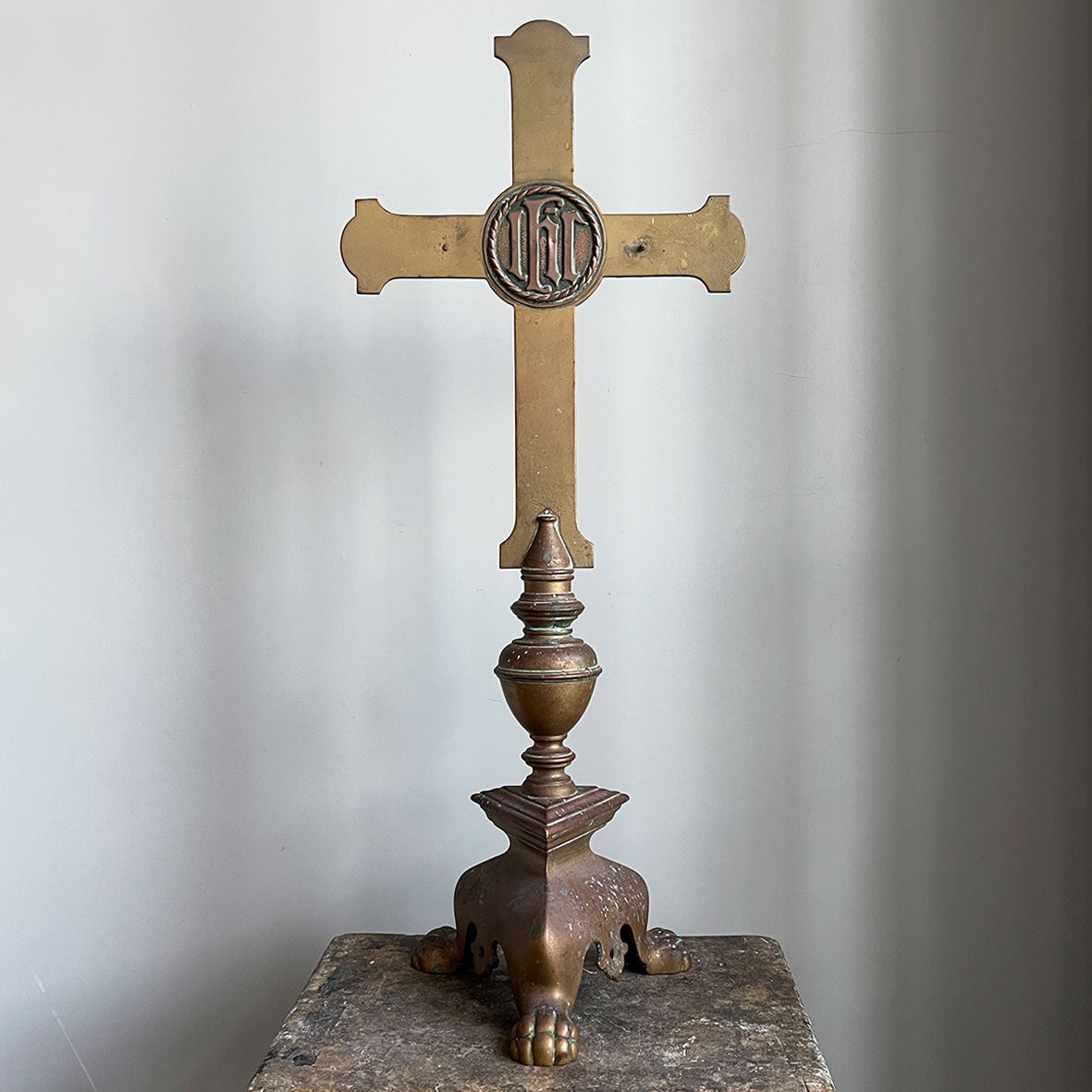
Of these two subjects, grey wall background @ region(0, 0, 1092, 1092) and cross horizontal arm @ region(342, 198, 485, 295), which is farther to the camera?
grey wall background @ region(0, 0, 1092, 1092)

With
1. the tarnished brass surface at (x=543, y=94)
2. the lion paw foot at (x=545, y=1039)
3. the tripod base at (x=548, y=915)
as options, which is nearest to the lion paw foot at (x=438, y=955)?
the tripod base at (x=548, y=915)

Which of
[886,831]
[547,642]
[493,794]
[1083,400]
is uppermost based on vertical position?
[1083,400]

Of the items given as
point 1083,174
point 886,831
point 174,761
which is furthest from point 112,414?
point 1083,174

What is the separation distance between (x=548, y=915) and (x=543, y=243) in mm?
577

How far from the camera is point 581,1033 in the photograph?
99cm

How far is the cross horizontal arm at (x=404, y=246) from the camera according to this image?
1045 mm

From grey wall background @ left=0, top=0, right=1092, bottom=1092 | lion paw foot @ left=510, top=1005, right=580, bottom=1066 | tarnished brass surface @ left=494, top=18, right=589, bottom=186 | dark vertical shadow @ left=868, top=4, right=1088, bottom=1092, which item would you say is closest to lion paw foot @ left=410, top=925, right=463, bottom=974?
lion paw foot @ left=510, top=1005, right=580, bottom=1066

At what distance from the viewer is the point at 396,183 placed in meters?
1.35

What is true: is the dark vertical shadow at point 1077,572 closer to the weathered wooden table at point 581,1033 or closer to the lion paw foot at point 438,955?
the weathered wooden table at point 581,1033

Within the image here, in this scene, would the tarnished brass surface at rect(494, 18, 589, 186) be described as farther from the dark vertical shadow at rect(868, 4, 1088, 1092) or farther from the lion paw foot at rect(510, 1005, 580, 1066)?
the lion paw foot at rect(510, 1005, 580, 1066)

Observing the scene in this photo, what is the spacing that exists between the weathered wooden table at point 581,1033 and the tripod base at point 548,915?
2cm

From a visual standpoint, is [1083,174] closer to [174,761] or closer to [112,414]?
[112,414]

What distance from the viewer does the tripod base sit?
0.96 m

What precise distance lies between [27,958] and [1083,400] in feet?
4.54
